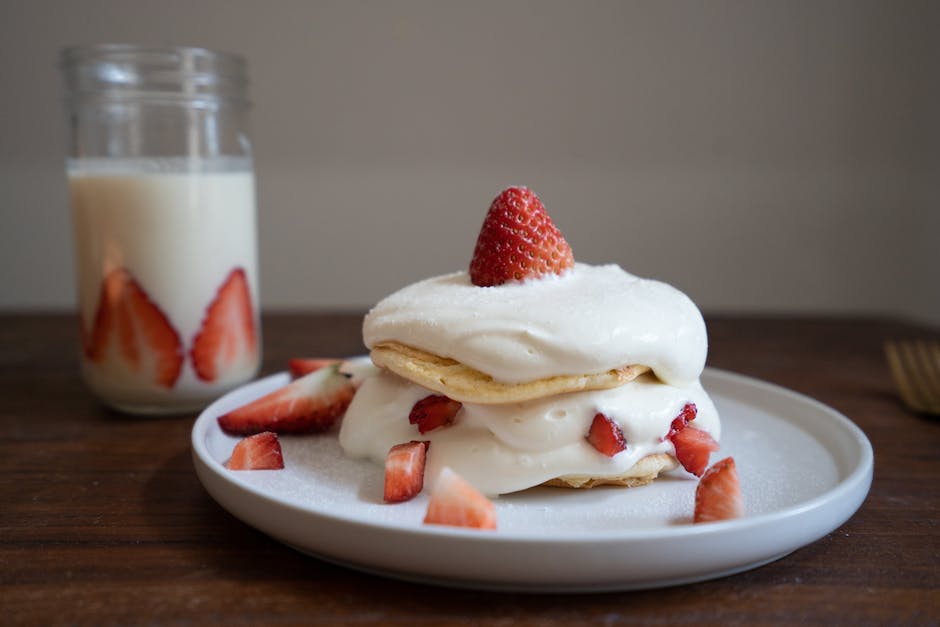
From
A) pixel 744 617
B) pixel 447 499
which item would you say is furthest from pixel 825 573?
pixel 447 499

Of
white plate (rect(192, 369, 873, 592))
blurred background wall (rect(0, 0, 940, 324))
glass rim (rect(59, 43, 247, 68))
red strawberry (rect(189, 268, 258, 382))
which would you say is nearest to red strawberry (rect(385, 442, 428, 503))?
white plate (rect(192, 369, 873, 592))

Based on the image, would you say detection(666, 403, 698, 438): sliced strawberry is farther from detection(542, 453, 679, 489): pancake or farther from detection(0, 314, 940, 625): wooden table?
detection(0, 314, 940, 625): wooden table

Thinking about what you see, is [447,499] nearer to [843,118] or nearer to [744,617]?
[744,617]

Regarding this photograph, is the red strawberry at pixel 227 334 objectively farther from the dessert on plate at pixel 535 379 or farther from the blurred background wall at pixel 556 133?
the blurred background wall at pixel 556 133

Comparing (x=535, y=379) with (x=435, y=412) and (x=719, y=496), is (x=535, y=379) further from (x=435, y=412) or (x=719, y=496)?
(x=719, y=496)

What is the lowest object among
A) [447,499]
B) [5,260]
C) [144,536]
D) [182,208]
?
[5,260]

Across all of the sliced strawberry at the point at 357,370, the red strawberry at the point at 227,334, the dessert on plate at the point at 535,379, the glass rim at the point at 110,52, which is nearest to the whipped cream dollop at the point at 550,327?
the dessert on plate at the point at 535,379
